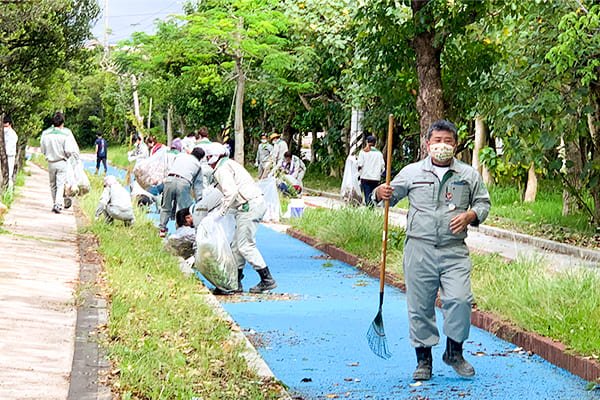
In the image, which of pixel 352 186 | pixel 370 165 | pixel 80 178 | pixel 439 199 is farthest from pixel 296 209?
pixel 439 199

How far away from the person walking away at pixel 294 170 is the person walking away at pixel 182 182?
28.6 feet

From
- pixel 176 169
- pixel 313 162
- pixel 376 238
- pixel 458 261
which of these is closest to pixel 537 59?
pixel 376 238

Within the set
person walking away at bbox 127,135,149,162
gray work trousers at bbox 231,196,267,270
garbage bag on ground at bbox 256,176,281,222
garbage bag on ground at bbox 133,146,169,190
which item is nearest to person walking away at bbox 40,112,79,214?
garbage bag on ground at bbox 133,146,169,190

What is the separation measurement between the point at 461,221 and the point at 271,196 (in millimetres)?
11933

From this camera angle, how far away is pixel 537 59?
1627 cm

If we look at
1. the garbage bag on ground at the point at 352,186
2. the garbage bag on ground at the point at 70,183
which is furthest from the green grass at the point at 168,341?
the garbage bag on ground at the point at 352,186

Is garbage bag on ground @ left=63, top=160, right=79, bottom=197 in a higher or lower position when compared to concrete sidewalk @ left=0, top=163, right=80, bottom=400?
higher

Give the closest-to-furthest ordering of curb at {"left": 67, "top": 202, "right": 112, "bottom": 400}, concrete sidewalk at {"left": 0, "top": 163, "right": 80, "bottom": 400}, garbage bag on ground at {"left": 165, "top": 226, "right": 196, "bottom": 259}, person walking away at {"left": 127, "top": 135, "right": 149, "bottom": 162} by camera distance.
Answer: curb at {"left": 67, "top": 202, "right": 112, "bottom": 400} < concrete sidewalk at {"left": 0, "top": 163, "right": 80, "bottom": 400} < garbage bag on ground at {"left": 165, "top": 226, "right": 196, "bottom": 259} < person walking away at {"left": 127, "top": 135, "right": 149, "bottom": 162}

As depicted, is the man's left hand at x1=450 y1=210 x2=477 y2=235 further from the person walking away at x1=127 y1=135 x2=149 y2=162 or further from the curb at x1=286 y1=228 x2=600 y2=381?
the person walking away at x1=127 y1=135 x2=149 y2=162

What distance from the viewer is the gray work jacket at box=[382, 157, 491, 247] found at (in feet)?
23.2

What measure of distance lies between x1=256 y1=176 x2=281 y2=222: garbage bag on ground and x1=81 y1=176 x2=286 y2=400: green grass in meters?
6.88

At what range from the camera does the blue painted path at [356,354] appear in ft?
22.1

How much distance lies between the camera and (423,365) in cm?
705

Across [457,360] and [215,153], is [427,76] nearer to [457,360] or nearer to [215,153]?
[215,153]
